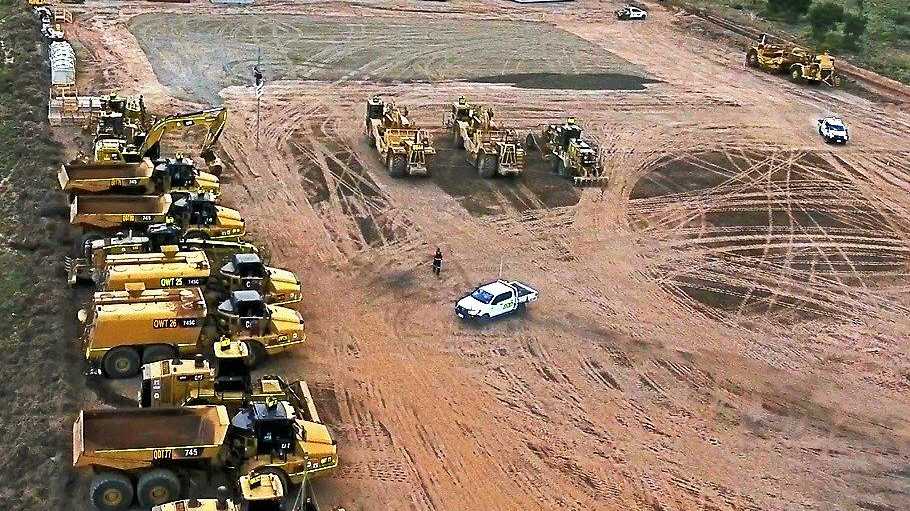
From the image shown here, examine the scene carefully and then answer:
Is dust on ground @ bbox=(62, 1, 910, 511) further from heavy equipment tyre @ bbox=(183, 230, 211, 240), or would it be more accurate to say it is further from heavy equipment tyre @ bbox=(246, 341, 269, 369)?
heavy equipment tyre @ bbox=(183, 230, 211, 240)

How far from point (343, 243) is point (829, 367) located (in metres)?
15.4

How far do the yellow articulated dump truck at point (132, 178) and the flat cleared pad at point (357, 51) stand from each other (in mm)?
15380

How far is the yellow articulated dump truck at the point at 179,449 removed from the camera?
18344mm

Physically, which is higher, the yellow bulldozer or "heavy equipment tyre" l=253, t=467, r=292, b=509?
the yellow bulldozer

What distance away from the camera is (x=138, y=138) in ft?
120

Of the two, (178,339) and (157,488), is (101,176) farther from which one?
(157,488)

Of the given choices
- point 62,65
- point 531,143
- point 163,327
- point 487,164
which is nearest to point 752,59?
point 531,143

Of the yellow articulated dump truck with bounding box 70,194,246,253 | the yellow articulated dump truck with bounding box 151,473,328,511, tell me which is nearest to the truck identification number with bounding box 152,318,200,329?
the yellow articulated dump truck with bounding box 151,473,328,511

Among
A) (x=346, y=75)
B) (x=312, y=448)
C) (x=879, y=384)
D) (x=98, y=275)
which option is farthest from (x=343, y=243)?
(x=346, y=75)

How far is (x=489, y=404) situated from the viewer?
2377cm

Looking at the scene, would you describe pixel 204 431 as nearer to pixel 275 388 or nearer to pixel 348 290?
pixel 275 388

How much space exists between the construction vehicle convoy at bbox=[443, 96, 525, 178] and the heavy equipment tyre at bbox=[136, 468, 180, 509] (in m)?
23.0

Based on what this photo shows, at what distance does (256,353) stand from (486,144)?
58.5ft

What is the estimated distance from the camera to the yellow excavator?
3403cm
